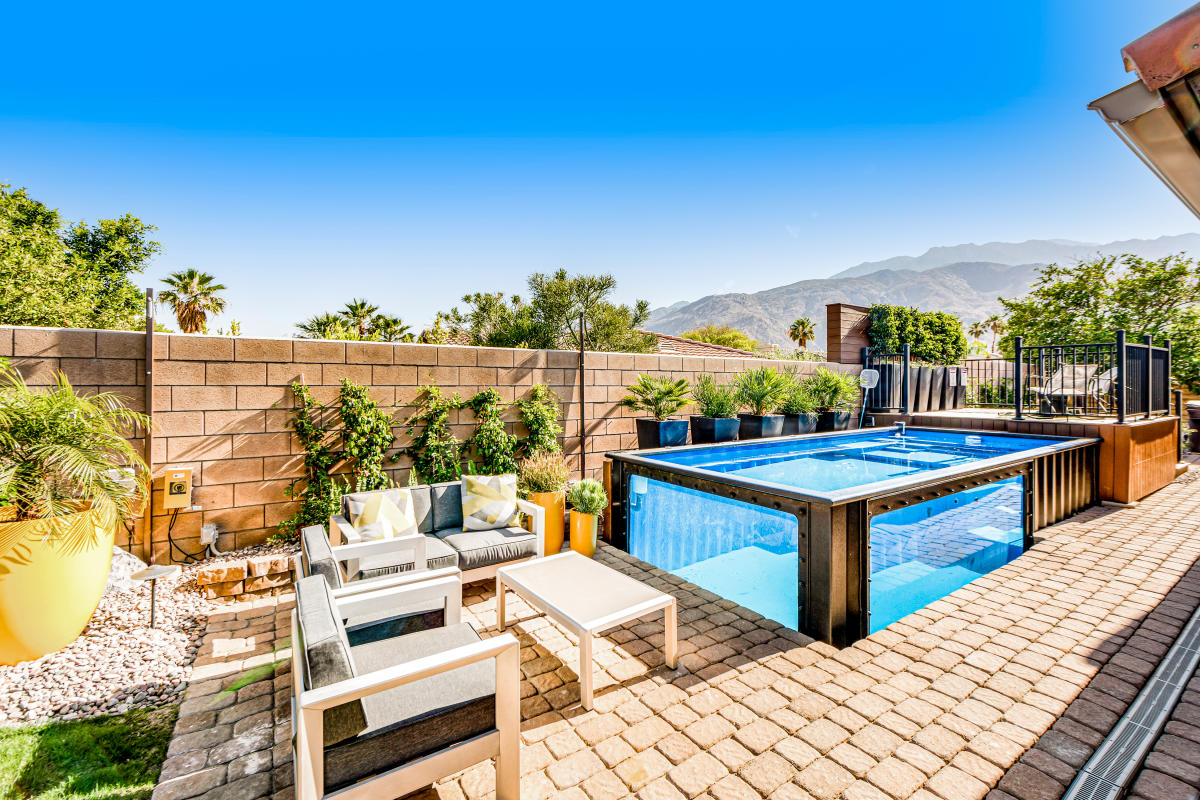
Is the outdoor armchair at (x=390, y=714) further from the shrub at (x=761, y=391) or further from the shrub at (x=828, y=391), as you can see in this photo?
the shrub at (x=828, y=391)

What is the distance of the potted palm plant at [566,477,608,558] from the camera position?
464cm

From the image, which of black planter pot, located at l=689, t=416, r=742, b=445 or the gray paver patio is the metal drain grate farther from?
black planter pot, located at l=689, t=416, r=742, b=445

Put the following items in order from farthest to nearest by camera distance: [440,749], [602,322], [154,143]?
[602,322]
[154,143]
[440,749]

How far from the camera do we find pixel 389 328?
2081 cm

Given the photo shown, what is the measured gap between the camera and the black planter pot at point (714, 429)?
688 centimetres

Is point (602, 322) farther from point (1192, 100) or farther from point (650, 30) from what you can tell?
point (1192, 100)

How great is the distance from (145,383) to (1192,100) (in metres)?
5.93

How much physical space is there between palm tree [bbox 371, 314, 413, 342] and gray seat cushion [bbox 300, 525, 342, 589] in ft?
62.1

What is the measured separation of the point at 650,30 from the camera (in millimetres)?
7941

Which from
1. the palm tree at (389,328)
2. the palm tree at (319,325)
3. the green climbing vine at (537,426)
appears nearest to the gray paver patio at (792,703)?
the green climbing vine at (537,426)

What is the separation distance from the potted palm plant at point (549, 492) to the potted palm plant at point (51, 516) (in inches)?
113

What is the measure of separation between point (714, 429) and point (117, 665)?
5950 millimetres

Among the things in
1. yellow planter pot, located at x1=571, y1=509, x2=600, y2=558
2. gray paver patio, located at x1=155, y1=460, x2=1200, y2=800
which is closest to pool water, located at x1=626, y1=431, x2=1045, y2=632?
gray paver patio, located at x1=155, y1=460, x2=1200, y2=800

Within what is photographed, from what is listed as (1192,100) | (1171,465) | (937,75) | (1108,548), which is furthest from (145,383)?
(937,75)
